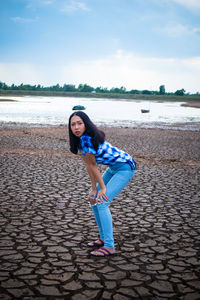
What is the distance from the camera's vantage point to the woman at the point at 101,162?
355 centimetres

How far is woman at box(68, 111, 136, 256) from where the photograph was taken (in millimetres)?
3547

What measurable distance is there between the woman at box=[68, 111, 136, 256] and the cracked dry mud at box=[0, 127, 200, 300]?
504mm

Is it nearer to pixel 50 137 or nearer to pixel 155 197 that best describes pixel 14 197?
pixel 155 197

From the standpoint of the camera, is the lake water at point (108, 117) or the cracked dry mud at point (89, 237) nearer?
the cracked dry mud at point (89, 237)

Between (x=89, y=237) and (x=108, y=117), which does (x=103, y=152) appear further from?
(x=108, y=117)

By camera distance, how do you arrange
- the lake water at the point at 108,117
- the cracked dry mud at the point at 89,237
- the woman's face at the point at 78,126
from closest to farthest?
the cracked dry mud at the point at 89,237
the woman's face at the point at 78,126
the lake water at the point at 108,117

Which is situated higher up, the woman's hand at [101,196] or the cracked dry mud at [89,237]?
the woman's hand at [101,196]

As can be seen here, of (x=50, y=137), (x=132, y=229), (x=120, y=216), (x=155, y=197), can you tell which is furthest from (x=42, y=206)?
(x=50, y=137)

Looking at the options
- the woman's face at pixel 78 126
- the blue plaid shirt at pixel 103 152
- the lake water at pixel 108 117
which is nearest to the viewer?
the blue plaid shirt at pixel 103 152

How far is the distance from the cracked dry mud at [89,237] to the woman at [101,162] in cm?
50

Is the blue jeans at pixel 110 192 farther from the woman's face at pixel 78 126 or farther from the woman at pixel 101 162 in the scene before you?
the woman's face at pixel 78 126

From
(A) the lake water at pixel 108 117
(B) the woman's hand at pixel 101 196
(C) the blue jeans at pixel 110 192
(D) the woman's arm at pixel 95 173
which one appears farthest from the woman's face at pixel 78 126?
(A) the lake water at pixel 108 117

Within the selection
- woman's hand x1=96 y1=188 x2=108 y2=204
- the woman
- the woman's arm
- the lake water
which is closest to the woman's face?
the woman

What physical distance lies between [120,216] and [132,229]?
62 centimetres
